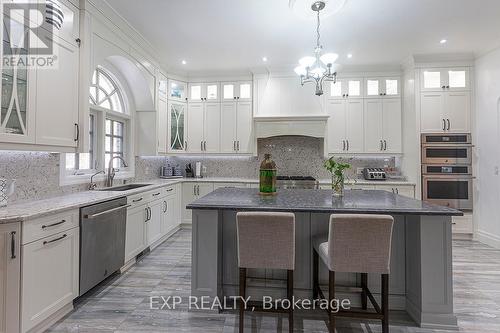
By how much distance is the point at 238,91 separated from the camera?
212 inches

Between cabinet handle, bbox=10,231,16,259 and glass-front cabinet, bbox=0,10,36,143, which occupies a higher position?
glass-front cabinet, bbox=0,10,36,143

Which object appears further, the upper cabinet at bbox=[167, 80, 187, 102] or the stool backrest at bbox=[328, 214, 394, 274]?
the upper cabinet at bbox=[167, 80, 187, 102]

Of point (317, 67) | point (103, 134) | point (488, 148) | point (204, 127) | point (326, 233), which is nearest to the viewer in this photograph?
point (326, 233)

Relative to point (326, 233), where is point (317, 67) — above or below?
above

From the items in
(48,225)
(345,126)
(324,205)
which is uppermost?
(345,126)

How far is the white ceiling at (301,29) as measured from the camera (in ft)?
10.2

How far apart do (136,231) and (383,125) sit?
175 inches

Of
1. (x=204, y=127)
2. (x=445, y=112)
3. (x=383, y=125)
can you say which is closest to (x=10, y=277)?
(x=204, y=127)

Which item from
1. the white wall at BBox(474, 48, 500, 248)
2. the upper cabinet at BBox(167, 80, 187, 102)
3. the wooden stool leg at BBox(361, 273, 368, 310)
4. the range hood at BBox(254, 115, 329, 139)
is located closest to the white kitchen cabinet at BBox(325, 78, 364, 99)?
the range hood at BBox(254, 115, 329, 139)

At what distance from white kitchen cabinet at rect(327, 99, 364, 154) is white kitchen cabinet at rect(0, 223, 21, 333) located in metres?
4.54

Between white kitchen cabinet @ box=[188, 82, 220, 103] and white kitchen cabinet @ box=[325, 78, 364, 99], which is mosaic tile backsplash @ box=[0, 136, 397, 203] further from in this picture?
white kitchen cabinet @ box=[188, 82, 220, 103]

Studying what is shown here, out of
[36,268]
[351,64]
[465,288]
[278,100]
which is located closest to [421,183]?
[465,288]

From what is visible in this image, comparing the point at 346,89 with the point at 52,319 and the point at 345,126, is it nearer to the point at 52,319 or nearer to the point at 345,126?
the point at 345,126

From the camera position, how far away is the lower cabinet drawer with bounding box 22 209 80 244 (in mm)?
1916
